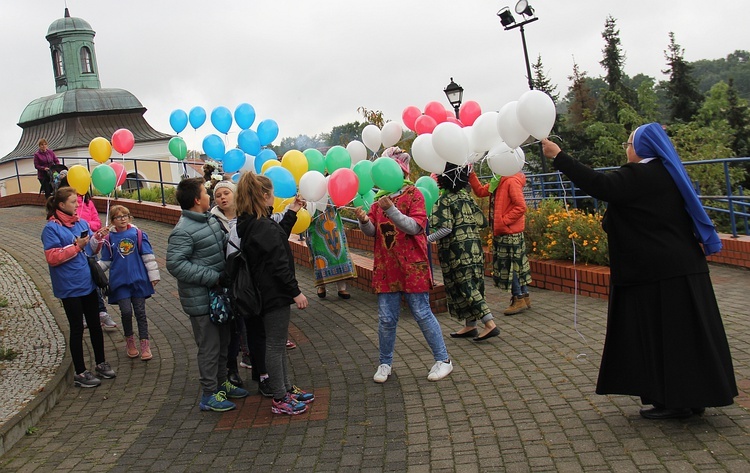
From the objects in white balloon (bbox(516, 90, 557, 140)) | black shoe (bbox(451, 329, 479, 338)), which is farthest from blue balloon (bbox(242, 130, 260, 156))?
white balloon (bbox(516, 90, 557, 140))

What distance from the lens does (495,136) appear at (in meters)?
6.12

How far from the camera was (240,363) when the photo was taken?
22.6ft

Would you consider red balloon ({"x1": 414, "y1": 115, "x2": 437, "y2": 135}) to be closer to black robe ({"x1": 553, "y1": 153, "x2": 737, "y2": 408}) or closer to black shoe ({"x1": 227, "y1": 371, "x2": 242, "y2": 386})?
black shoe ({"x1": 227, "y1": 371, "x2": 242, "y2": 386})

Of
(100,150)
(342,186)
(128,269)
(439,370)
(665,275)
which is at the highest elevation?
(100,150)

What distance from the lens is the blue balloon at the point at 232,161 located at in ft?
29.3

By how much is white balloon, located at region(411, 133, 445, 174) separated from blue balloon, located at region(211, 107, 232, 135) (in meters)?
3.93

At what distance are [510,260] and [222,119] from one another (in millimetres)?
4314

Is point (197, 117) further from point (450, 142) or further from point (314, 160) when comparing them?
point (450, 142)

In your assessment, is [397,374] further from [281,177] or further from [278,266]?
[281,177]

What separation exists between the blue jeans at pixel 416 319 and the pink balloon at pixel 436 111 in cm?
313

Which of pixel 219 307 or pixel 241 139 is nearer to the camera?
pixel 219 307

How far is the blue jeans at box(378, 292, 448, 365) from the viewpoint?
586 cm

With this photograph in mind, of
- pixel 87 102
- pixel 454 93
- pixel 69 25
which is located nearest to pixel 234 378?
pixel 454 93

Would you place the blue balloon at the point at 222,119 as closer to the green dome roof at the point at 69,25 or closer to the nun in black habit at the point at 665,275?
the nun in black habit at the point at 665,275
